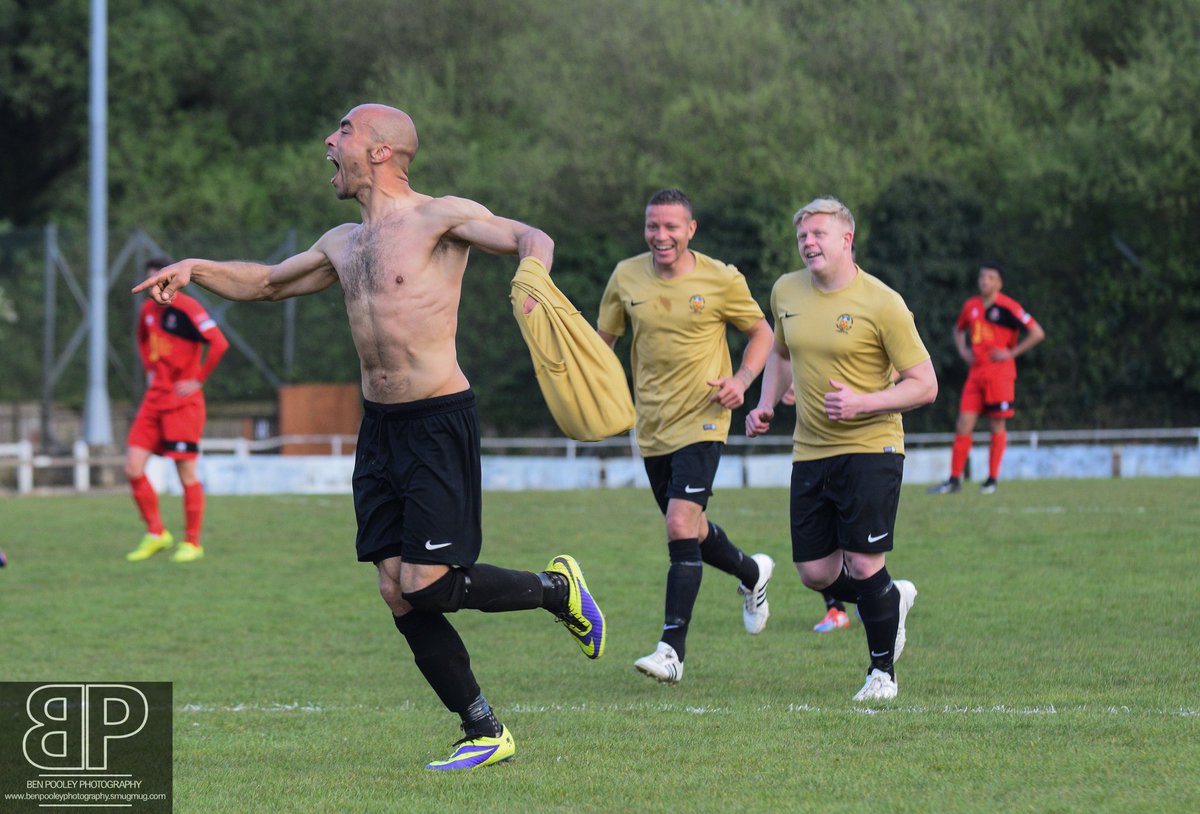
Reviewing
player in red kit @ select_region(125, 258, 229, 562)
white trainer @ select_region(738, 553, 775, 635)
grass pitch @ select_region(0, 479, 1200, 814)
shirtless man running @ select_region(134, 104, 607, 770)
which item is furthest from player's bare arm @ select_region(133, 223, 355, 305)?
player in red kit @ select_region(125, 258, 229, 562)

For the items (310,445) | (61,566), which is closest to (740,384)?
(61,566)

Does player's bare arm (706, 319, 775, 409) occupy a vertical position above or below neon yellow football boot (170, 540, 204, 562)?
above

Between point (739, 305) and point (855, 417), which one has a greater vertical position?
point (739, 305)

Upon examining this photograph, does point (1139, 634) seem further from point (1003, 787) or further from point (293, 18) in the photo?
point (293, 18)

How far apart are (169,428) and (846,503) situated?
26.3 feet

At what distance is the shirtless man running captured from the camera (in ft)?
18.9

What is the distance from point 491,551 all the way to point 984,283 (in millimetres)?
6144

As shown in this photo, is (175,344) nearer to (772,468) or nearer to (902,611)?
(902,611)

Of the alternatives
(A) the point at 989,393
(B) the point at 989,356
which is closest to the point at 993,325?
(B) the point at 989,356

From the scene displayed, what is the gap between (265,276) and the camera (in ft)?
20.5

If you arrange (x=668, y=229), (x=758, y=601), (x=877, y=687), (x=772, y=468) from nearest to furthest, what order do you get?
1. (x=877, y=687)
2. (x=668, y=229)
3. (x=758, y=601)
4. (x=772, y=468)

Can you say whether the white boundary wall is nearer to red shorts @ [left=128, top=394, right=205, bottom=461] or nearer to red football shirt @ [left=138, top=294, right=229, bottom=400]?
red shorts @ [left=128, top=394, right=205, bottom=461]

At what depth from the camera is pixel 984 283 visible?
1738cm

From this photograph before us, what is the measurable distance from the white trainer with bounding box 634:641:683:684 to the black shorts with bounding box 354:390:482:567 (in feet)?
6.12
